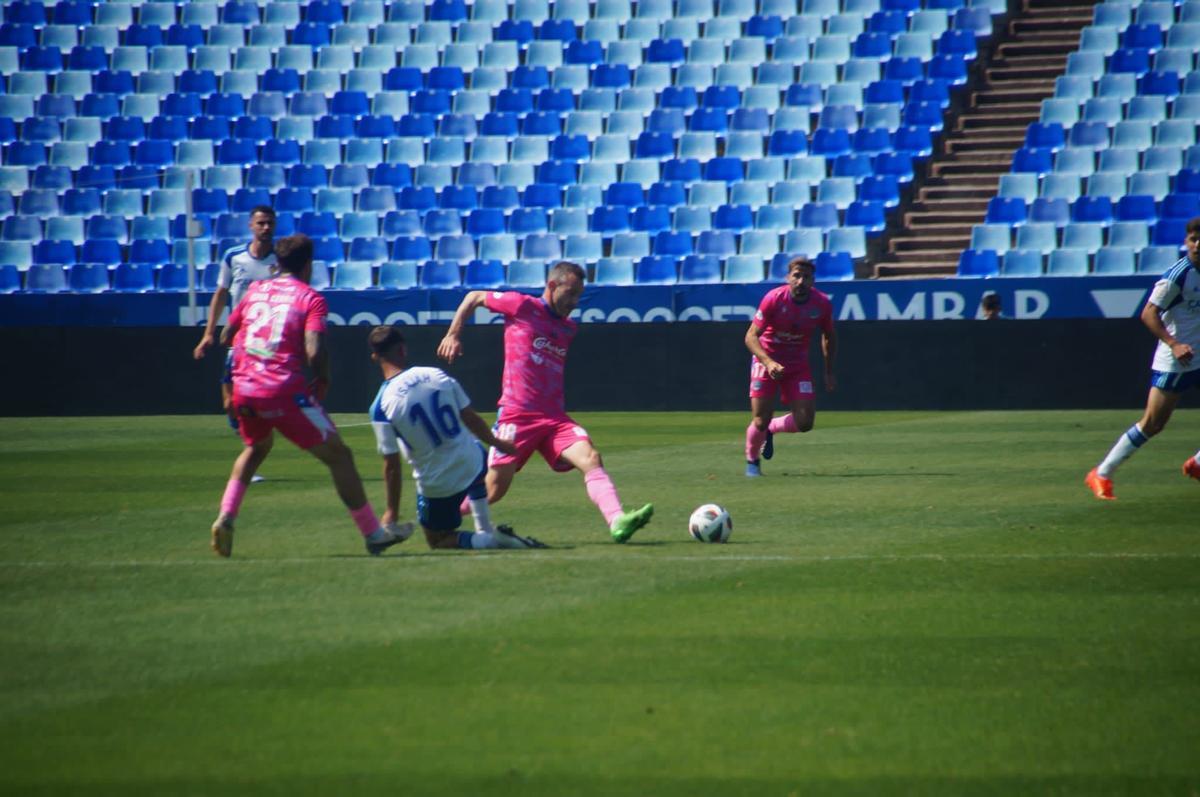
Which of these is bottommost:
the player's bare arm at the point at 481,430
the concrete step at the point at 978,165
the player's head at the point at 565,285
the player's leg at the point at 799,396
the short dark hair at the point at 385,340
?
the player's leg at the point at 799,396

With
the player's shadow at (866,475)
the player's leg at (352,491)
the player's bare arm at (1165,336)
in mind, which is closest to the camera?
the player's leg at (352,491)

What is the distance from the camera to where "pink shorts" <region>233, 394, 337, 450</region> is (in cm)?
912

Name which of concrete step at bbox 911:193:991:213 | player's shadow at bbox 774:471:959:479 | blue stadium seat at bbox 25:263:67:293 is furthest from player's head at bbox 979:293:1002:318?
blue stadium seat at bbox 25:263:67:293

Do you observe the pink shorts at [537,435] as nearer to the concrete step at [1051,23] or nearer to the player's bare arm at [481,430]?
the player's bare arm at [481,430]

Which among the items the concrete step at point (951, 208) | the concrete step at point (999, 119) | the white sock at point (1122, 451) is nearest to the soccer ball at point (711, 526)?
the white sock at point (1122, 451)

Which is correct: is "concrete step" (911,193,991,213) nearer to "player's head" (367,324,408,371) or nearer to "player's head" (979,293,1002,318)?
"player's head" (979,293,1002,318)

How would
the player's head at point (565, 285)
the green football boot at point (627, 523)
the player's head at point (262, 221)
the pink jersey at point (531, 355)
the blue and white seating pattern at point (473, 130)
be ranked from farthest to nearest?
the blue and white seating pattern at point (473, 130) → the player's head at point (262, 221) → the pink jersey at point (531, 355) → the player's head at point (565, 285) → the green football boot at point (627, 523)

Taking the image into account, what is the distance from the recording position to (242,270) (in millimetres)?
14141

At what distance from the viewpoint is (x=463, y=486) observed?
9523mm

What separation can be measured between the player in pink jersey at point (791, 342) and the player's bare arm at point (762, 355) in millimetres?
18

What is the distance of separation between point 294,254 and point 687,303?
1750cm

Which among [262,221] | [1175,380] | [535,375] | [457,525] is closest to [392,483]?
[457,525]

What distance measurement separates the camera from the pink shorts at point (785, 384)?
51.2ft

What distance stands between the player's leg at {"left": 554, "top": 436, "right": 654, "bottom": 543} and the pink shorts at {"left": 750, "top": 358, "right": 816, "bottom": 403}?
5.39m
